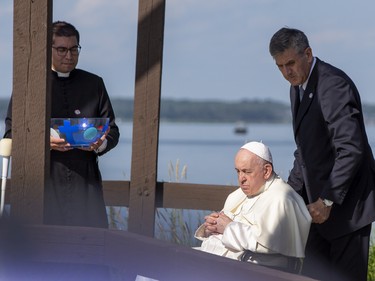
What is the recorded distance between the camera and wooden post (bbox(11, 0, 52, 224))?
4922mm

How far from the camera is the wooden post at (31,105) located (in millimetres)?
4922

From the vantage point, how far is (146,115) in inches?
254

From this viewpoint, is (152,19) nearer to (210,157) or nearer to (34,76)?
(34,76)

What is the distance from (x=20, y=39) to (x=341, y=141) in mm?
1565

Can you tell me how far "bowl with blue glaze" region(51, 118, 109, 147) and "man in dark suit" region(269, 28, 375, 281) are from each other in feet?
3.63

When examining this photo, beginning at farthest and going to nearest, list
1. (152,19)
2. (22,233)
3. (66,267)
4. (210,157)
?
(210,157) → (152,19) → (66,267) → (22,233)

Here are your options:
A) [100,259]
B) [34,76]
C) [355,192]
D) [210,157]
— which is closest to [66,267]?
[100,259]

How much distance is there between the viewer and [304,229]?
4.84m

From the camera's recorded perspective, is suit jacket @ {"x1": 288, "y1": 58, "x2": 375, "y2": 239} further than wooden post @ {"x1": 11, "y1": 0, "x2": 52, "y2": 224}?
No

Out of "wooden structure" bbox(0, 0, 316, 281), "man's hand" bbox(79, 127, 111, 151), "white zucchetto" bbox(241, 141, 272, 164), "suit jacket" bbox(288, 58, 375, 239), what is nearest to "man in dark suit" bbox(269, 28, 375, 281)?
"suit jacket" bbox(288, 58, 375, 239)

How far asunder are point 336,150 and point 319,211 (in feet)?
0.96

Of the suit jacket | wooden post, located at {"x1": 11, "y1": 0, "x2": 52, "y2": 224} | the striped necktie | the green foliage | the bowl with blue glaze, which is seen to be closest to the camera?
the suit jacket

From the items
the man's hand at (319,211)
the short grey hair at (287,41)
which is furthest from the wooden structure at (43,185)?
the short grey hair at (287,41)

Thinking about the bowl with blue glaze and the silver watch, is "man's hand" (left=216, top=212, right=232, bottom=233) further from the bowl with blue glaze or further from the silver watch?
the bowl with blue glaze
